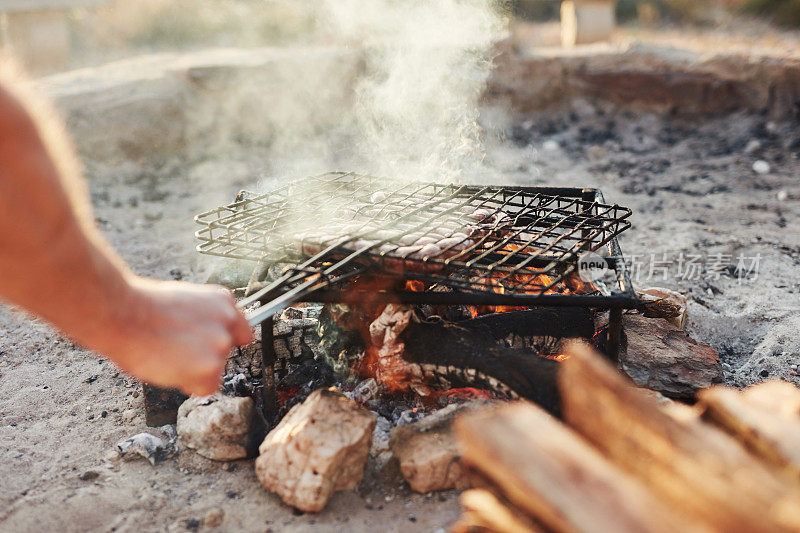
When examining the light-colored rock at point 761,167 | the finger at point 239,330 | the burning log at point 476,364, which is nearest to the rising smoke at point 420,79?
the burning log at point 476,364

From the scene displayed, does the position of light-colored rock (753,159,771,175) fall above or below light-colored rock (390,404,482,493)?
above

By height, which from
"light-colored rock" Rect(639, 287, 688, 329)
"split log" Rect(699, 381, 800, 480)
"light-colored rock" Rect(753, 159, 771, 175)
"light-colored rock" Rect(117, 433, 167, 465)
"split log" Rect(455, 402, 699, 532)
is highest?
"split log" Rect(455, 402, 699, 532)

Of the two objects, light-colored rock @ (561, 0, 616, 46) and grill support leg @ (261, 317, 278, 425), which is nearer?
grill support leg @ (261, 317, 278, 425)

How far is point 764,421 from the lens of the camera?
1.79 m

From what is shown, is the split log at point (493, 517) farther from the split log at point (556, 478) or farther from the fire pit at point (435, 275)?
the fire pit at point (435, 275)

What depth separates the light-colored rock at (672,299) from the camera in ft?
13.2

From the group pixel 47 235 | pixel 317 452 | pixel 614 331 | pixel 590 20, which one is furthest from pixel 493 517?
pixel 590 20

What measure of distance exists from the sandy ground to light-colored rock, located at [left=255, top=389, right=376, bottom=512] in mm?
102

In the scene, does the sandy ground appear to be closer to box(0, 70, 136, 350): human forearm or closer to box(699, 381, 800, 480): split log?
box(699, 381, 800, 480): split log

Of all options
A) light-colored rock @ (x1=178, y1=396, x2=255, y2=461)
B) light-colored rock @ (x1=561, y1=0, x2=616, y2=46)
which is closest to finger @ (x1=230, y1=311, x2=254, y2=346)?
light-colored rock @ (x1=178, y1=396, x2=255, y2=461)

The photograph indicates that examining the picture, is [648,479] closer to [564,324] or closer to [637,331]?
Answer: [564,324]

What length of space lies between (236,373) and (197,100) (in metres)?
7.06

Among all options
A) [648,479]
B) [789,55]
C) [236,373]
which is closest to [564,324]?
[648,479]

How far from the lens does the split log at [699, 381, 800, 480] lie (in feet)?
5.57
